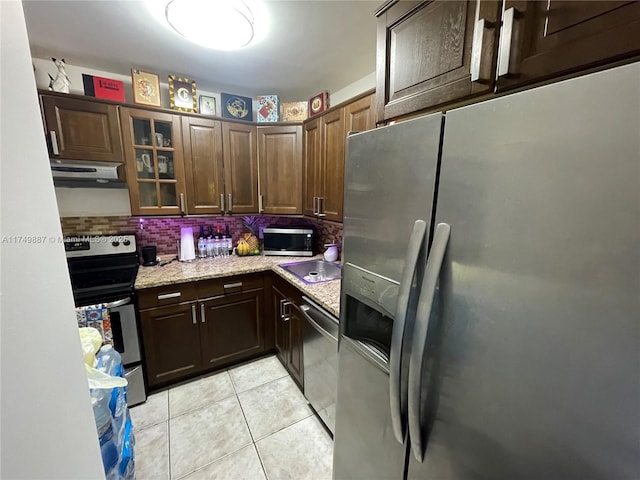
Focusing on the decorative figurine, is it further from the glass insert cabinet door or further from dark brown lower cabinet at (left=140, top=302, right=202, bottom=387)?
dark brown lower cabinet at (left=140, top=302, right=202, bottom=387)

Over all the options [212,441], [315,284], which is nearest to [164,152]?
[315,284]

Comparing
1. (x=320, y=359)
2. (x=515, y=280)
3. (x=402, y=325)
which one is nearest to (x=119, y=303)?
(x=320, y=359)

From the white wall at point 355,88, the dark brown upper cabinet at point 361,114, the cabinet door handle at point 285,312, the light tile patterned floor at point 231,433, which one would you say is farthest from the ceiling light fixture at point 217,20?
the light tile patterned floor at point 231,433

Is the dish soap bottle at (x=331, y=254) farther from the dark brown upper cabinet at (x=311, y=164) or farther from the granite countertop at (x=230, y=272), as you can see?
the dark brown upper cabinet at (x=311, y=164)

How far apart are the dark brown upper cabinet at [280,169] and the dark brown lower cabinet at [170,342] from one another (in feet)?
3.68

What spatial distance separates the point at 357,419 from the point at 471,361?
66cm

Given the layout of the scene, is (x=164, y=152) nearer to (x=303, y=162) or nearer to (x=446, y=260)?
(x=303, y=162)

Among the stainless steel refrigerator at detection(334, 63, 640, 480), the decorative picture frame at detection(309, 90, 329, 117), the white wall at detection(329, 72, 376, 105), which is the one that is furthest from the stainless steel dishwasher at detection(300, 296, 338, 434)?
the white wall at detection(329, 72, 376, 105)

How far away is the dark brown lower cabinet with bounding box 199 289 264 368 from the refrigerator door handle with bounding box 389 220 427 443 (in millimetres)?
1633

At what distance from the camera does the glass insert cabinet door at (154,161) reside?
193 cm

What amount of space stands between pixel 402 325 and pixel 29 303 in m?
0.85

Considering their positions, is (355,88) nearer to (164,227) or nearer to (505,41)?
(505,41)

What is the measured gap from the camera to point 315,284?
1718 millimetres

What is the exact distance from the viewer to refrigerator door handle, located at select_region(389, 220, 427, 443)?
0.69 meters
